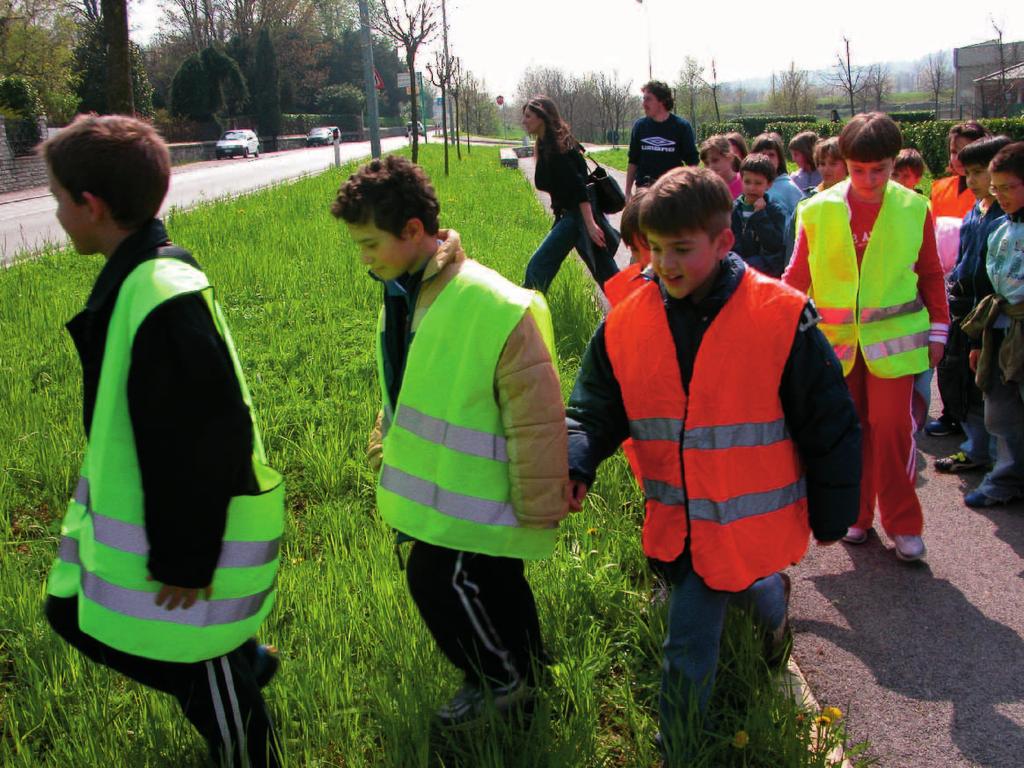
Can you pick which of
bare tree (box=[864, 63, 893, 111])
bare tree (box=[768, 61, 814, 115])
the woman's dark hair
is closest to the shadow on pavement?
the woman's dark hair

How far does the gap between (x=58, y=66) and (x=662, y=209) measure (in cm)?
3857

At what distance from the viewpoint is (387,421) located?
265 cm

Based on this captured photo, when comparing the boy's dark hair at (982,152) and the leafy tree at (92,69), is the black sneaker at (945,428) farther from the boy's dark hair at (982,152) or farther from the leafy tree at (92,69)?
the leafy tree at (92,69)

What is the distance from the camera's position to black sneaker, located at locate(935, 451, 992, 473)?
194 inches

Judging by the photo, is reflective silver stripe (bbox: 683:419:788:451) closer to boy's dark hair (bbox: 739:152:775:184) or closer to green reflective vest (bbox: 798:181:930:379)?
green reflective vest (bbox: 798:181:930:379)

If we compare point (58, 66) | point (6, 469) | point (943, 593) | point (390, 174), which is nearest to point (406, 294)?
point (390, 174)

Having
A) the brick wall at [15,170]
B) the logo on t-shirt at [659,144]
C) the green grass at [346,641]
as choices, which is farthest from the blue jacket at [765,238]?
the brick wall at [15,170]

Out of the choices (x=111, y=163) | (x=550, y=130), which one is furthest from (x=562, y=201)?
(x=111, y=163)

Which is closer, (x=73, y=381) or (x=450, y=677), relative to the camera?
(x=450, y=677)

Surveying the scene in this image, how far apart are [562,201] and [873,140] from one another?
3510 millimetres

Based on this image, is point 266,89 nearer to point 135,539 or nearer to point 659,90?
point 659,90

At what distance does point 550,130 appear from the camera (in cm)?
661

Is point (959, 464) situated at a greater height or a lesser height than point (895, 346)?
lesser

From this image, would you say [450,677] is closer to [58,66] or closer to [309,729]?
[309,729]
